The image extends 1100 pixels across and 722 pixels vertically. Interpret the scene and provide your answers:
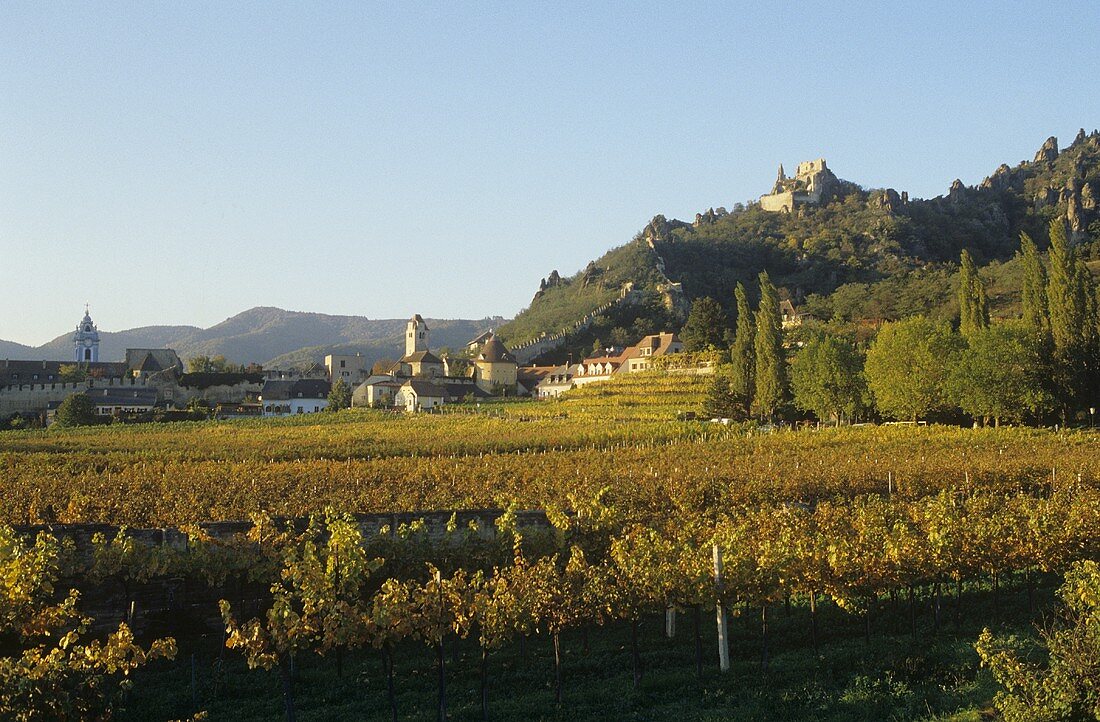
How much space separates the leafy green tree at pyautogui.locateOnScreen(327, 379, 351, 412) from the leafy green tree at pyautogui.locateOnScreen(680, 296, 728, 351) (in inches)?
1338

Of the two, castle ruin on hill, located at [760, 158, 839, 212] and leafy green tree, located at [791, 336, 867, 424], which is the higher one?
castle ruin on hill, located at [760, 158, 839, 212]

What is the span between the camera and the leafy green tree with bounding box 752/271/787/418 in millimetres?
59250

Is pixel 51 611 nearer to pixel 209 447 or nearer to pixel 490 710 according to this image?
pixel 490 710

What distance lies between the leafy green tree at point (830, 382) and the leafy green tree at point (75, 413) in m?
55.7

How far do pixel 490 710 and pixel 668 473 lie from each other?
1882 centimetres

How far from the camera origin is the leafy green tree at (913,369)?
167ft

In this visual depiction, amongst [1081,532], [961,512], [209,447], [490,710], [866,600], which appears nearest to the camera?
[490,710]

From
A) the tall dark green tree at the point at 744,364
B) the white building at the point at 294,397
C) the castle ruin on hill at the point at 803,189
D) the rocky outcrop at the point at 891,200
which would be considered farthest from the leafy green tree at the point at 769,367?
the castle ruin on hill at the point at 803,189

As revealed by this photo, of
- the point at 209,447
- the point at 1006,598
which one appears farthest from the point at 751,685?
the point at 209,447

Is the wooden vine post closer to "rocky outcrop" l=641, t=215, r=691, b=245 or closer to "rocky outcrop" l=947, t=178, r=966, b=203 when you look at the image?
"rocky outcrop" l=641, t=215, r=691, b=245

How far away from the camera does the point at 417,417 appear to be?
70312 mm

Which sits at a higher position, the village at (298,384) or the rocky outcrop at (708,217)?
the rocky outcrop at (708,217)

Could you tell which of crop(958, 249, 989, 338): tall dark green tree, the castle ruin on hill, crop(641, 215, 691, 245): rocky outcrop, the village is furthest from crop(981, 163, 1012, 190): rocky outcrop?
crop(958, 249, 989, 338): tall dark green tree

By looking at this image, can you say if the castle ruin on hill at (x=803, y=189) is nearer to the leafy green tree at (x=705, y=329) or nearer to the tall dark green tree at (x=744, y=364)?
the leafy green tree at (x=705, y=329)
